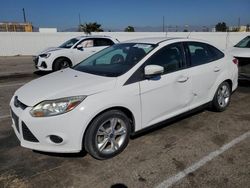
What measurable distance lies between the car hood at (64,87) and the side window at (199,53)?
68.4 inches

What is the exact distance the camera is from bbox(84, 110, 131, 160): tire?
10.7 ft

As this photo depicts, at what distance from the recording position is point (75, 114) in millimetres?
3117

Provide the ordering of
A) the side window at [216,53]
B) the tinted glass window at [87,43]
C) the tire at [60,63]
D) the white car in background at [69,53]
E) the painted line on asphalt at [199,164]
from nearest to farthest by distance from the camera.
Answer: the painted line on asphalt at [199,164] → the side window at [216,53] → the white car in background at [69,53] → the tire at [60,63] → the tinted glass window at [87,43]

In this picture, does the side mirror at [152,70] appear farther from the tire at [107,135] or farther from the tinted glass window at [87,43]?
the tinted glass window at [87,43]

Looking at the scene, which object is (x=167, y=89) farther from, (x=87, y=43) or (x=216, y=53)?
(x=87, y=43)

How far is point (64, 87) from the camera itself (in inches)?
135

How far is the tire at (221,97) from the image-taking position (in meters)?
5.07

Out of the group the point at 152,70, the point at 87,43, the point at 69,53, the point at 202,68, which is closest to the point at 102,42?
the point at 87,43

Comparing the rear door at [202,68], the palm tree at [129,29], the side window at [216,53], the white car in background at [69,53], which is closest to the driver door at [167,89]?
the rear door at [202,68]

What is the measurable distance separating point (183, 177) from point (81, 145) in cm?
130

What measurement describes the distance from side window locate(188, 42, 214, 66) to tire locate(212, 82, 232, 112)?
2.18 feet

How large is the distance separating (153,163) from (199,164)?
1.95 ft

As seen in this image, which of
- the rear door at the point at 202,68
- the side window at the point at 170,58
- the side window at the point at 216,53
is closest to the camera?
the side window at the point at 170,58

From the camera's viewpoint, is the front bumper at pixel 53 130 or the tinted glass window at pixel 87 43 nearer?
the front bumper at pixel 53 130
